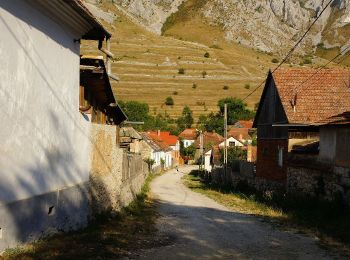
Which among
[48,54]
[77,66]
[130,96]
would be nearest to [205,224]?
[77,66]

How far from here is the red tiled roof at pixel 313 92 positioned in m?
23.9

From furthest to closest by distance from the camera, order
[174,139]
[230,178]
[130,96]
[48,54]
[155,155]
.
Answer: [130,96] < [174,139] < [155,155] < [230,178] < [48,54]

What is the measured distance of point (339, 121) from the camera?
1655cm

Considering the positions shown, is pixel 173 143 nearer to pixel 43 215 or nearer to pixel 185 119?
pixel 185 119

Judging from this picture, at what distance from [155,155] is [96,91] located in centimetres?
4207

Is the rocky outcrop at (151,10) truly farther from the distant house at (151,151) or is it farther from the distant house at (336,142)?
the distant house at (336,142)

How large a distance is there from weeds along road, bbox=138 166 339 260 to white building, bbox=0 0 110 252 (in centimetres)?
222

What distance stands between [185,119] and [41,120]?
82346mm

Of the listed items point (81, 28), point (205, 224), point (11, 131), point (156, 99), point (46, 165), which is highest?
point (156, 99)

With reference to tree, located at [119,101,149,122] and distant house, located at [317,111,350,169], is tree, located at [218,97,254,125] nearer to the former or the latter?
tree, located at [119,101,149,122]

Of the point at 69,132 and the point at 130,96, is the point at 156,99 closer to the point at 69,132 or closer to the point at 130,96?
the point at 130,96

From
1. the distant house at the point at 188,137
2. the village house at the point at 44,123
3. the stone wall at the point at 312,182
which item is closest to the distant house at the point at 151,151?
the distant house at the point at 188,137

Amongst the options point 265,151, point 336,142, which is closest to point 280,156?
point 265,151

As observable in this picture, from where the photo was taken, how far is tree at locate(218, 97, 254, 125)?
299 feet
